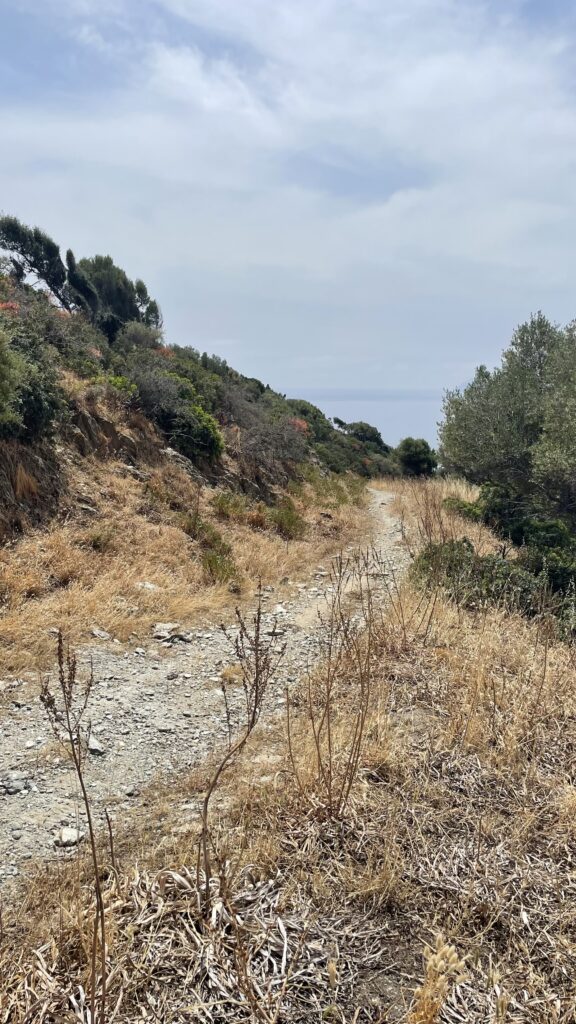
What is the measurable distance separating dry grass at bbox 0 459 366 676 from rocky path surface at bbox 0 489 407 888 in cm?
46

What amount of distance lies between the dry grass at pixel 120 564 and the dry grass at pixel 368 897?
2.99 metres

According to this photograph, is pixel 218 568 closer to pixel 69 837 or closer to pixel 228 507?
pixel 228 507

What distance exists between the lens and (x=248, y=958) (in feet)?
7.14

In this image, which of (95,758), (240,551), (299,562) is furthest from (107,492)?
(95,758)

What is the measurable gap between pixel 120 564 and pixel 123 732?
363cm

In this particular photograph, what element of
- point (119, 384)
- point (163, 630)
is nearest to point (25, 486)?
point (163, 630)

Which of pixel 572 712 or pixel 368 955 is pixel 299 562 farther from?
pixel 368 955

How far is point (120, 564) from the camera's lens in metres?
7.63

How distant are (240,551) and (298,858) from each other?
23.9 feet

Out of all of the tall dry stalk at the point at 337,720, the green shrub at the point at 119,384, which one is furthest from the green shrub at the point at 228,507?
the tall dry stalk at the point at 337,720

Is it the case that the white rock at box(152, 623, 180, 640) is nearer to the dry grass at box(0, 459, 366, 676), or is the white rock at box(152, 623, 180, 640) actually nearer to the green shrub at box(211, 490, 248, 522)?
the dry grass at box(0, 459, 366, 676)

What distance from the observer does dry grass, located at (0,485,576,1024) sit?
6.75 ft

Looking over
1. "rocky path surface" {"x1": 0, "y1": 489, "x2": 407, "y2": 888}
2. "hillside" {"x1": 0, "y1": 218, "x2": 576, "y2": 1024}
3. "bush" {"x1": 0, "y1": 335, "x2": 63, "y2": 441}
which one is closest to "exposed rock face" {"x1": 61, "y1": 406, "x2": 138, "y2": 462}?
"hillside" {"x1": 0, "y1": 218, "x2": 576, "y2": 1024}

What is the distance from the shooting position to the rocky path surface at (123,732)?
10.5ft
